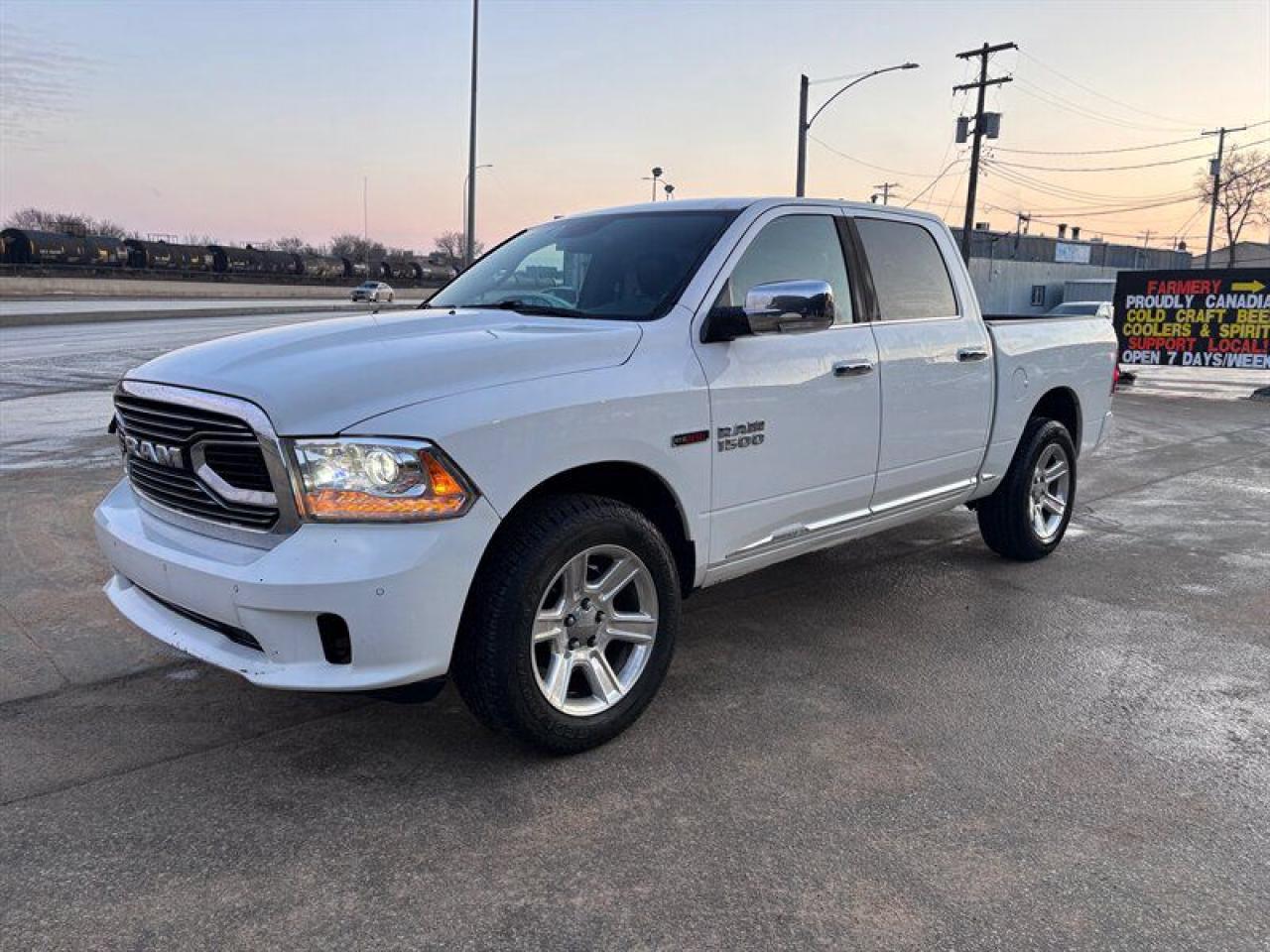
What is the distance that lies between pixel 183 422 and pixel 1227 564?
5.83 meters

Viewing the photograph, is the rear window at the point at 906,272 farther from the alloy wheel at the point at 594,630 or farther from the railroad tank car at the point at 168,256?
the railroad tank car at the point at 168,256

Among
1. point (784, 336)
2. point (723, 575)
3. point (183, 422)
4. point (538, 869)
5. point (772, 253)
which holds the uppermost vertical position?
point (772, 253)

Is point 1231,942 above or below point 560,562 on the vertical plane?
below

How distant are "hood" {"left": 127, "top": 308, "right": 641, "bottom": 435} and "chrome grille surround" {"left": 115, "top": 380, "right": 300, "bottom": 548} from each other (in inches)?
2.1

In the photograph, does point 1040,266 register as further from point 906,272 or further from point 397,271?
point 906,272

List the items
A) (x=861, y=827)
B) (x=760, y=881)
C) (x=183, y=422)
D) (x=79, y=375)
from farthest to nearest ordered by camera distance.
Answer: (x=79, y=375)
(x=183, y=422)
(x=861, y=827)
(x=760, y=881)

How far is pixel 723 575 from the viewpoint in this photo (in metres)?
3.93

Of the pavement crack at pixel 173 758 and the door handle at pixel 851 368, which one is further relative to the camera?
the door handle at pixel 851 368

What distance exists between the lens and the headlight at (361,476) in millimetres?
2830

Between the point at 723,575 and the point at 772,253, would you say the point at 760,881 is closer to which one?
the point at 723,575

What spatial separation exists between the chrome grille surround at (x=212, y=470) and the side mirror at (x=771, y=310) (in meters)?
1.65

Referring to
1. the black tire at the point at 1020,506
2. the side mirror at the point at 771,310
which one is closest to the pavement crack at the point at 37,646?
the side mirror at the point at 771,310

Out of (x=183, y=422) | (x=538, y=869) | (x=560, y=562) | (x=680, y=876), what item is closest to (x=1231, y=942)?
(x=680, y=876)

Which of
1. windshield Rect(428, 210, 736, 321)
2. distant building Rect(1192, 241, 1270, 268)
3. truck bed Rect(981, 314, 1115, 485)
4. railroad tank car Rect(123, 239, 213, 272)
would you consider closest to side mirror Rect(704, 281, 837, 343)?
windshield Rect(428, 210, 736, 321)
